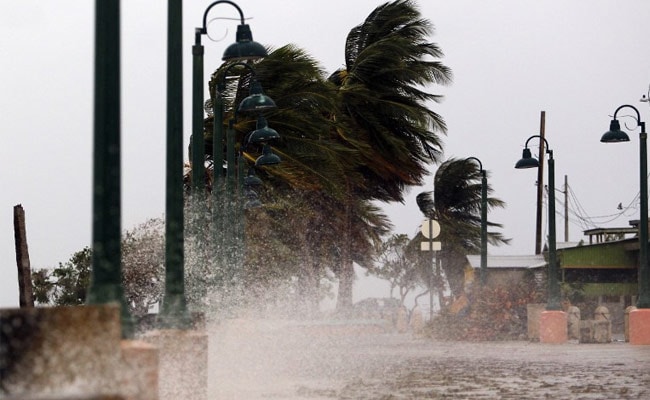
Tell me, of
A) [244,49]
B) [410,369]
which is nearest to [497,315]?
[410,369]

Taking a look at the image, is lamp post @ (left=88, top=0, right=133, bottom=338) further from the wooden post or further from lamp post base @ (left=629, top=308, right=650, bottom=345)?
lamp post base @ (left=629, top=308, right=650, bottom=345)

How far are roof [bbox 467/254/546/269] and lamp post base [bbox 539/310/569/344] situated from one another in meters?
10.7

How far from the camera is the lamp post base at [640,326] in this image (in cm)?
3275

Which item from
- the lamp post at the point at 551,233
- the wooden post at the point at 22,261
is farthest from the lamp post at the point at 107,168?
the lamp post at the point at 551,233

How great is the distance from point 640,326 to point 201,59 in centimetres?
1462

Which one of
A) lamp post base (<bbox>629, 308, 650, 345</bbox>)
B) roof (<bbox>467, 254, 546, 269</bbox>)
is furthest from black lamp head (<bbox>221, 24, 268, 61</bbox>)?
roof (<bbox>467, 254, 546, 269</bbox>)

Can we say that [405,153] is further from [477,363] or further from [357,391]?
[357,391]

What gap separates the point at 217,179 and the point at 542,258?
943 inches

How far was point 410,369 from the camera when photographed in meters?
23.3

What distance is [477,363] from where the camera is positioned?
83.0 ft

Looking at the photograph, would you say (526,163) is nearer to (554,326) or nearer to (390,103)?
(554,326)

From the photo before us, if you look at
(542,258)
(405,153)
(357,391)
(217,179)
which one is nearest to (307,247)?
(405,153)

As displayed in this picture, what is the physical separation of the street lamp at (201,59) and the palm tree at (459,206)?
38.6 m

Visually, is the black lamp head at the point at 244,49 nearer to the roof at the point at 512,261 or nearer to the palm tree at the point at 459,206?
the roof at the point at 512,261
